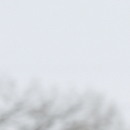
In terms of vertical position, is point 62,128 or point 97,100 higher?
point 97,100

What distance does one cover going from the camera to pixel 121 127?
10.4m

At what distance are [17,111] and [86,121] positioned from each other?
1285 mm

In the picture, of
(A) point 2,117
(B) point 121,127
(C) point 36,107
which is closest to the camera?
(A) point 2,117

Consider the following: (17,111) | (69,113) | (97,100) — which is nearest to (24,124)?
(17,111)

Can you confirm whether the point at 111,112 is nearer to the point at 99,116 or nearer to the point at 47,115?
the point at 99,116

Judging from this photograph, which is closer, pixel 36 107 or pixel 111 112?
pixel 36 107

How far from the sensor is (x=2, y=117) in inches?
355

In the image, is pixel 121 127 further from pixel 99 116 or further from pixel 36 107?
pixel 36 107

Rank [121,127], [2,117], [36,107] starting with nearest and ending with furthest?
[2,117] < [36,107] < [121,127]

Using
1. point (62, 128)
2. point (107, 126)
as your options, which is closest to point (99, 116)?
point (107, 126)

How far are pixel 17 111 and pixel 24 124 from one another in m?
0.31

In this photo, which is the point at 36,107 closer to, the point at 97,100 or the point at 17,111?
the point at 17,111

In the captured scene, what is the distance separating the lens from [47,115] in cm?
955

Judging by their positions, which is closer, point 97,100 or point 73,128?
point 73,128
